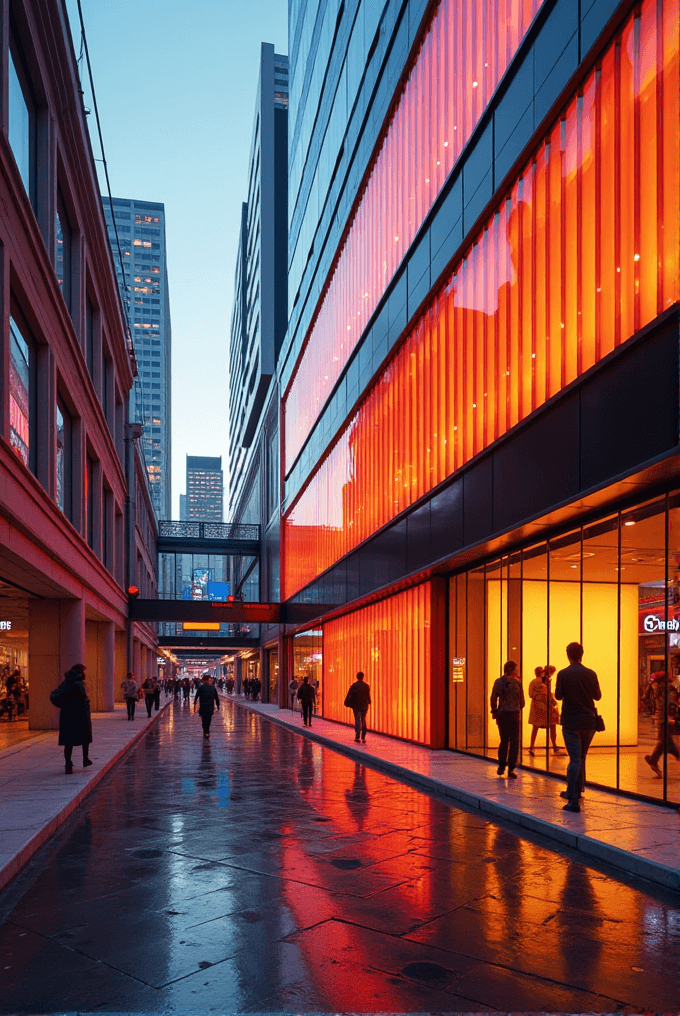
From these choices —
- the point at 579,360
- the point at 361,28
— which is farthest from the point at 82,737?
the point at 361,28

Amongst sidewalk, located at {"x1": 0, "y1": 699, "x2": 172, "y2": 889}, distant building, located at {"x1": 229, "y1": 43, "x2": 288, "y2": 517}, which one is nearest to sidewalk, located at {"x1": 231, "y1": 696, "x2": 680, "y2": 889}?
sidewalk, located at {"x1": 0, "y1": 699, "x2": 172, "y2": 889}

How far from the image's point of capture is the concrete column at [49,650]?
24.5 m

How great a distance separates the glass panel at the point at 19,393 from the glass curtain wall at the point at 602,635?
365 inches

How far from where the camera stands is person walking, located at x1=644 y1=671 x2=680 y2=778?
10.4 m

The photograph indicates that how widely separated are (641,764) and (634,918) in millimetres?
5290

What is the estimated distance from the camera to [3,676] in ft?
124

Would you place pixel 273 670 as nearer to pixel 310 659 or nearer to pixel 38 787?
pixel 310 659

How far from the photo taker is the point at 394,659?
→ 22656 mm

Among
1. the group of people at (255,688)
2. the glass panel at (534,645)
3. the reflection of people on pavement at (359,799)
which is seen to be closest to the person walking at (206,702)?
the reflection of people on pavement at (359,799)

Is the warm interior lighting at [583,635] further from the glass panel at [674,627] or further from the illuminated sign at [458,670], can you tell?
the illuminated sign at [458,670]

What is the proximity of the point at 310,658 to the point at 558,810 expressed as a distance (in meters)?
29.8

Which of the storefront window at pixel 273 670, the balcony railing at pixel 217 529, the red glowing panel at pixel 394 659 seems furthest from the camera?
the balcony railing at pixel 217 529

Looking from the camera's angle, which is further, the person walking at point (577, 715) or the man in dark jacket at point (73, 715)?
the man in dark jacket at point (73, 715)

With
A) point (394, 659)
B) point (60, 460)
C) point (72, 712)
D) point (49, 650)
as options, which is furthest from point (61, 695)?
point (49, 650)
